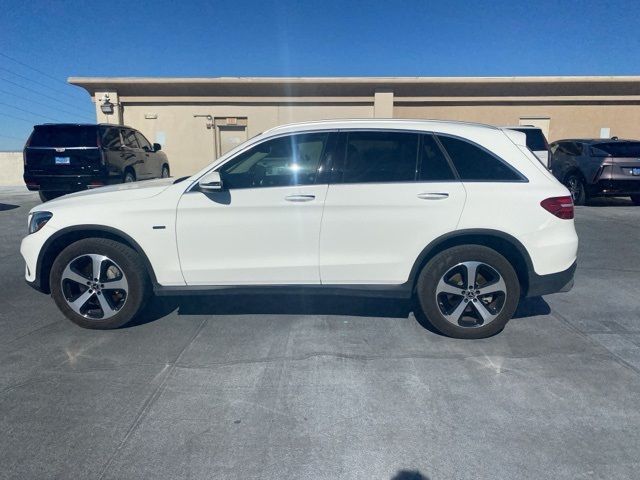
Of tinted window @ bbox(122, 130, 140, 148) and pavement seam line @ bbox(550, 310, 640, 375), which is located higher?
tinted window @ bbox(122, 130, 140, 148)

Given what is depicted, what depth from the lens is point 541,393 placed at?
2891 millimetres

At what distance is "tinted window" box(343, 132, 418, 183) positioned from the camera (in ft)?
12.1

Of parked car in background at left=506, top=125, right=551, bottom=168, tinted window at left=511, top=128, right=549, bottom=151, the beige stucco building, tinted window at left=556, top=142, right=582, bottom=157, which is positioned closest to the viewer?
parked car in background at left=506, top=125, right=551, bottom=168

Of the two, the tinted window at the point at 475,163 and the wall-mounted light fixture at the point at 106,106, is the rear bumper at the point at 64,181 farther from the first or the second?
→ the tinted window at the point at 475,163

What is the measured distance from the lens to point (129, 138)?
437 inches

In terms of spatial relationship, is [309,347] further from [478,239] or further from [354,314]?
[478,239]

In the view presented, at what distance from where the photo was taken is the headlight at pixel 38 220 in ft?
12.4

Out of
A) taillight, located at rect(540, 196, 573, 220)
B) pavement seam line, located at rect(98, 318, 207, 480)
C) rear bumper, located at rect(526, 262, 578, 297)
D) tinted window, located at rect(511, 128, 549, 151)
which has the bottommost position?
pavement seam line, located at rect(98, 318, 207, 480)

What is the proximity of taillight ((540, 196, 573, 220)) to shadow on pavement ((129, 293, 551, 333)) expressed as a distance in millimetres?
1123

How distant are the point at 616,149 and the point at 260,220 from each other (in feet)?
34.5

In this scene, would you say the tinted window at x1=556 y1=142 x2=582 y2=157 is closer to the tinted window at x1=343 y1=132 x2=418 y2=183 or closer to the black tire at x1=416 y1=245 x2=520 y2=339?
the black tire at x1=416 y1=245 x2=520 y2=339

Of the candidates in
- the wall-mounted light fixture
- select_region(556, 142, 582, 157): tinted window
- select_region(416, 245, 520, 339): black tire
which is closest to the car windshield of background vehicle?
select_region(556, 142, 582, 157): tinted window

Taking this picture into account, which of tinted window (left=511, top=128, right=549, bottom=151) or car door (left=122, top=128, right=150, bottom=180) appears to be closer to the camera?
car door (left=122, top=128, right=150, bottom=180)

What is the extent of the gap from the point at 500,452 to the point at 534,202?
2021 millimetres
